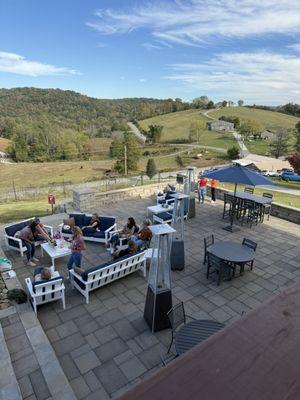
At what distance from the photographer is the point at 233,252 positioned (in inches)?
251

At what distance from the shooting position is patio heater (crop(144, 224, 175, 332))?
15.3 ft

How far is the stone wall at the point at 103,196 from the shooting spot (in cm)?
1060

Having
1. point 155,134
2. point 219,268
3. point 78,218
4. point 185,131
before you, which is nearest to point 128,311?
point 219,268

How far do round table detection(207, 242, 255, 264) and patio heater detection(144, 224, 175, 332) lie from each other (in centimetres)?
183

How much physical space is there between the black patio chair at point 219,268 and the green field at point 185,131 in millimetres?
56826

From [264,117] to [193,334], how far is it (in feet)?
293

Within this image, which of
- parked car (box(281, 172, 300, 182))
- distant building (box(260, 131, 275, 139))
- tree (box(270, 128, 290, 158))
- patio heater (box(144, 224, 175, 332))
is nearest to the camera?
patio heater (box(144, 224, 175, 332))

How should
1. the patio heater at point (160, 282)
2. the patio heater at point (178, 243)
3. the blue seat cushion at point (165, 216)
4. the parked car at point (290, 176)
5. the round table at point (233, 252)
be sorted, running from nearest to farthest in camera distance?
the patio heater at point (160, 282) < the round table at point (233, 252) < the patio heater at point (178, 243) < the blue seat cushion at point (165, 216) < the parked car at point (290, 176)

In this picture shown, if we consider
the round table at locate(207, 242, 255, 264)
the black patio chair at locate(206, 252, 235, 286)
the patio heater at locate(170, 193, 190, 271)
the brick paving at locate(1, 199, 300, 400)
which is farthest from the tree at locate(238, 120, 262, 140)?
the black patio chair at locate(206, 252, 235, 286)

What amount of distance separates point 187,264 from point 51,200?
666cm

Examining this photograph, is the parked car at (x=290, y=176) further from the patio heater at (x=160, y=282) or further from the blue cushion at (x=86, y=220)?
the patio heater at (x=160, y=282)

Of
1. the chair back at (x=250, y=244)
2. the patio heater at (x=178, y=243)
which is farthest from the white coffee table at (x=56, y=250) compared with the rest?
the chair back at (x=250, y=244)

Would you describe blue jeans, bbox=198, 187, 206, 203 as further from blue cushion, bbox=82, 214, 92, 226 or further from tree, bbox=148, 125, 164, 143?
tree, bbox=148, 125, 164, 143

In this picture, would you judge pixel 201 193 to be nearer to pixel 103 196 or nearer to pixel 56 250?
pixel 103 196
